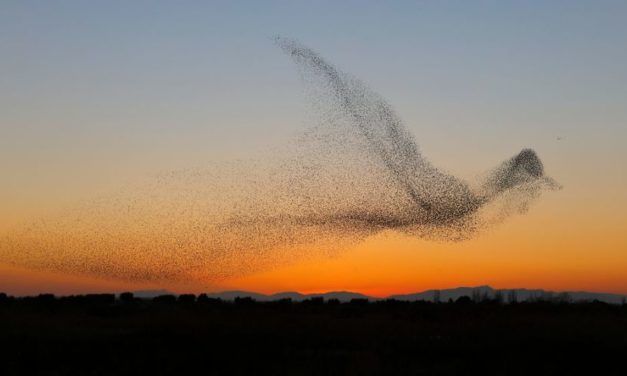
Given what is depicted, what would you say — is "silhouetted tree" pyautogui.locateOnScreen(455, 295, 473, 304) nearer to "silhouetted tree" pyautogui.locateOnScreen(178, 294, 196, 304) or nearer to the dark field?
the dark field

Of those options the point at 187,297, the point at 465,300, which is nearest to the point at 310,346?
the point at 465,300

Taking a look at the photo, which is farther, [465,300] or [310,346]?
[465,300]

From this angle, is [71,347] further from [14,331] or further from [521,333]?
[521,333]

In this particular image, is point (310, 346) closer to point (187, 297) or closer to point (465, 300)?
point (465, 300)

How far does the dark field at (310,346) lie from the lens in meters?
27.1

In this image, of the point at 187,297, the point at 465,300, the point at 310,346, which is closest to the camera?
the point at 310,346

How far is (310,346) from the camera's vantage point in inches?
1324

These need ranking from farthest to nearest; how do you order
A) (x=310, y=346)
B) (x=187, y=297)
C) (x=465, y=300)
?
(x=187, y=297) < (x=465, y=300) < (x=310, y=346)

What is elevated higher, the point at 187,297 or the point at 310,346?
the point at 187,297

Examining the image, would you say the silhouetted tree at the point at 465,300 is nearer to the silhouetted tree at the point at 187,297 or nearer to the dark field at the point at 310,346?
the dark field at the point at 310,346

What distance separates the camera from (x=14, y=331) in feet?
121

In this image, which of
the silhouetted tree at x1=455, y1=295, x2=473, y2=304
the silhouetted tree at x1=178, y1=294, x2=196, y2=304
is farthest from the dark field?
the silhouetted tree at x1=178, y1=294, x2=196, y2=304

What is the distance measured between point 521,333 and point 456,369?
34.1 ft

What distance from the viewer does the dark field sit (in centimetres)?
2709
